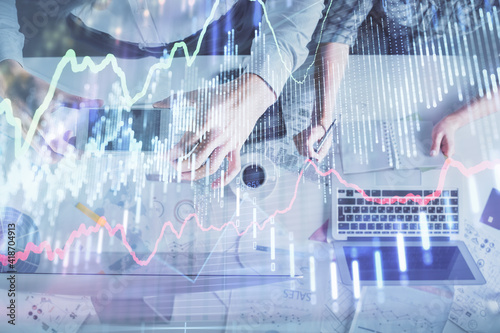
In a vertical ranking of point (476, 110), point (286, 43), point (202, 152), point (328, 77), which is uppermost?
point (286, 43)

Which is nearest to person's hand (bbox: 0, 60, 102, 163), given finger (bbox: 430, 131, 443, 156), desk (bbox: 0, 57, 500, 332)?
desk (bbox: 0, 57, 500, 332)

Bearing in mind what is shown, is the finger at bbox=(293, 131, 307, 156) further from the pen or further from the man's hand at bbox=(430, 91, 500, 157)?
the man's hand at bbox=(430, 91, 500, 157)

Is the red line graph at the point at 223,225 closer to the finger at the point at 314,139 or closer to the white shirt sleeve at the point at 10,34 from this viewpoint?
the finger at the point at 314,139

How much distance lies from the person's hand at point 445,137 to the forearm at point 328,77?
0.32m

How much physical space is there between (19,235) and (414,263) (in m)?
1.25

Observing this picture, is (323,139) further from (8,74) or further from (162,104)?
(8,74)

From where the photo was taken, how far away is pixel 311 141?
2.97ft

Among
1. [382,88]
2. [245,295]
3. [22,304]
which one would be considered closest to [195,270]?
[245,295]

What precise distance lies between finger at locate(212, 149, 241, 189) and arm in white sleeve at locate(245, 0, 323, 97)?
0.23 metres

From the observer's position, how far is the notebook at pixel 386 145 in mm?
893

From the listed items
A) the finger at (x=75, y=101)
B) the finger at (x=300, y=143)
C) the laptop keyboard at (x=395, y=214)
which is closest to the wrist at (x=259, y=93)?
the finger at (x=300, y=143)

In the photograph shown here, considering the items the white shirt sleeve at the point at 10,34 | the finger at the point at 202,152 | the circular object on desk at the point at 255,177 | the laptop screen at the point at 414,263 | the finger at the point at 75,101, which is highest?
the white shirt sleeve at the point at 10,34

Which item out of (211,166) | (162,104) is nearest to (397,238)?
(211,166)

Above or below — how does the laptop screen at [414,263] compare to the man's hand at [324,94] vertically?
below
